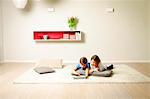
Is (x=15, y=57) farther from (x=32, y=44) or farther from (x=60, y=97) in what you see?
(x=60, y=97)

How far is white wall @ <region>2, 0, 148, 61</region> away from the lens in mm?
6750

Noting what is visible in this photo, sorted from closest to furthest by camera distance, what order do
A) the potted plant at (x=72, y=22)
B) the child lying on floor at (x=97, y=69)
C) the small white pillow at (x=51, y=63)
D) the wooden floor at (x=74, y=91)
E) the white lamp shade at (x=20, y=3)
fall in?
the wooden floor at (x=74, y=91) → the child lying on floor at (x=97, y=69) → the small white pillow at (x=51, y=63) → the white lamp shade at (x=20, y=3) → the potted plant at (x=72, y=22)

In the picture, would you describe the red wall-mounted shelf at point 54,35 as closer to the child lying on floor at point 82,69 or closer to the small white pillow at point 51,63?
the small white pillow at point 51,63

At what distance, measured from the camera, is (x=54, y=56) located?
6.87 metres

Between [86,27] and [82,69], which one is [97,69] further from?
[86,27]

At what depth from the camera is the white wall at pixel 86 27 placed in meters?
6.75

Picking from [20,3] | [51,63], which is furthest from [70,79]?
[20,3]

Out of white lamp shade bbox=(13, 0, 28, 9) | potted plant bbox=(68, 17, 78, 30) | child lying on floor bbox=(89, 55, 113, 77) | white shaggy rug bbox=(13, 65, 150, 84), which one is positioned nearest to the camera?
white shaggy rug bbox=(13, 65, 150, 84)

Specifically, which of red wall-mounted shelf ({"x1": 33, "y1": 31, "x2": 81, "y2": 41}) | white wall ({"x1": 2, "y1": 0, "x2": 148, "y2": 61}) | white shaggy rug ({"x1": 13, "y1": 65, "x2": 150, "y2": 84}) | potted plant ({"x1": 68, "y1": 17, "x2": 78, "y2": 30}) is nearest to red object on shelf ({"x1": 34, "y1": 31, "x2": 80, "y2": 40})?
red wall-mounted shelf ({"x1": 33, "y1": 31, "x2": 81, "y2": 41})

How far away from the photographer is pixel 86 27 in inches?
268

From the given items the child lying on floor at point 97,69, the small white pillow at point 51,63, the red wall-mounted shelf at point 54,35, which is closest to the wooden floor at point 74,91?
the child lying on floor at point 97,69

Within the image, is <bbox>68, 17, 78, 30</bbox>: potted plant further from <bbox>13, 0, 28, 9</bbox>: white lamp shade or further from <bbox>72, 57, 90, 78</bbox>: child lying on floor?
<bbox>72, 57, 90, 78</bbox>: child lying on floor

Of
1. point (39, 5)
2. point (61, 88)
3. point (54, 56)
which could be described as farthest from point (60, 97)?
point (39, 5)

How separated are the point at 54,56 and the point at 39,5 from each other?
1550 millimetres
